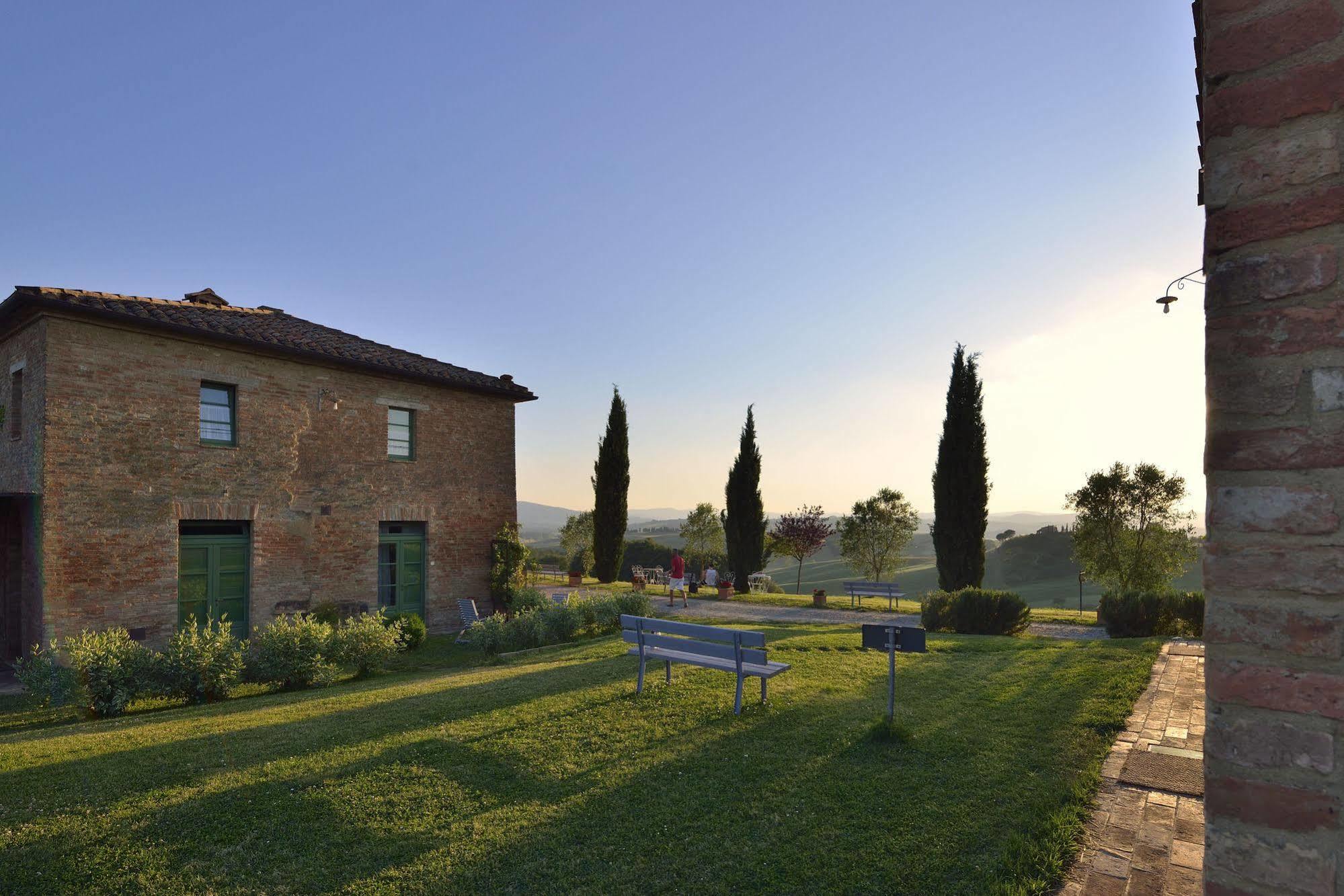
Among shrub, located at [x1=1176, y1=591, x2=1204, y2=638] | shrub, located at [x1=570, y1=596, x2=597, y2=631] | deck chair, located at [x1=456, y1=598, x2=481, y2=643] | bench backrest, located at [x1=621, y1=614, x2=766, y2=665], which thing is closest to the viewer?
bench backrest, located at [x1=621, y1=614, x2=766, y2=665]

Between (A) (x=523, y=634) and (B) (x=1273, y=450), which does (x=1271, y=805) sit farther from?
(A) (x=523, y=634)

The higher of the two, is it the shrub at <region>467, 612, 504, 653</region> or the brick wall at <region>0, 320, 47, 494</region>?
the brick wall at <region>0, 320, 47, 494</region>

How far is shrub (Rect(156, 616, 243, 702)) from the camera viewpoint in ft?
29.8

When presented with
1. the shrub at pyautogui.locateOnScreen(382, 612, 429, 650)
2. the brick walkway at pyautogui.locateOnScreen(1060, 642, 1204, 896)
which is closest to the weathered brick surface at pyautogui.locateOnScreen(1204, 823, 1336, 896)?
the brick walkway at pyautogui.locateOnScreen(1060, 642, 1204, 896)

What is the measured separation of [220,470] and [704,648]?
10.5 m

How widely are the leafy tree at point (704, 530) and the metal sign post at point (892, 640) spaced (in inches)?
1047

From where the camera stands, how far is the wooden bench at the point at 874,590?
725 inches

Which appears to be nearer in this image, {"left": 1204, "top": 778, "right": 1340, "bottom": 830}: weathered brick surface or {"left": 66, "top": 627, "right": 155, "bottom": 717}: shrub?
A: {"left": 1204, "top": 778, "right": 1340, "bottom": 830}: weathered brick surface

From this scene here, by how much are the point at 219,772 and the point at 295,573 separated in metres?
9.47

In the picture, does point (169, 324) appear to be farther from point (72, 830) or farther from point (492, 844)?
point (492, 844)

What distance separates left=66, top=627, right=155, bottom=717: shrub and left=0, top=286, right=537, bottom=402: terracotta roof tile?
549 centimetres

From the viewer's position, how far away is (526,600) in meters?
15.9

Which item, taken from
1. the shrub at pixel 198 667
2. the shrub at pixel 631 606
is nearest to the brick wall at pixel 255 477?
the shrub at pixel 198 667

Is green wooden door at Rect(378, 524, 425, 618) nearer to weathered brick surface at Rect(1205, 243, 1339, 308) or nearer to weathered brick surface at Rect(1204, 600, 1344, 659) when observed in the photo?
weathered brick surface at Rect(1204, 600, 1344, 659)
